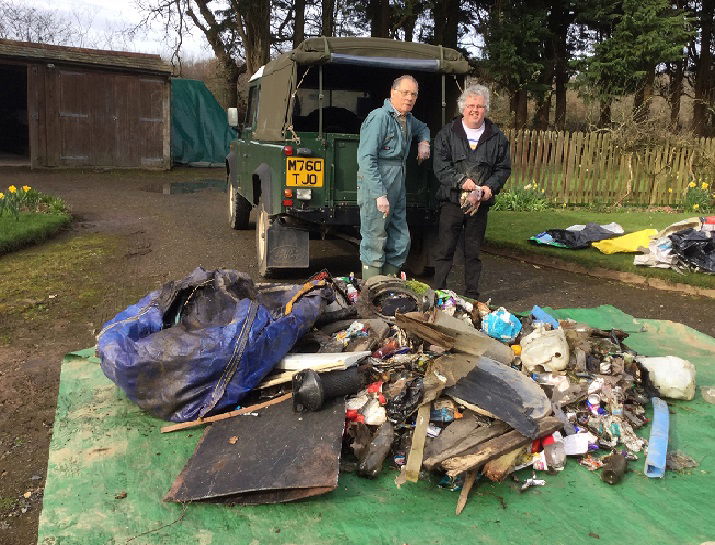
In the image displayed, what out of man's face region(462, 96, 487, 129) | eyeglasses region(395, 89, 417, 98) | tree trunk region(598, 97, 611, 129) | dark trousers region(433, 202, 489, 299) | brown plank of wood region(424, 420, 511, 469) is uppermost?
tree trunk region(598, 97, 611, 129)

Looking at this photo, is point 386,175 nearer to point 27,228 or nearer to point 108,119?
point 27,228

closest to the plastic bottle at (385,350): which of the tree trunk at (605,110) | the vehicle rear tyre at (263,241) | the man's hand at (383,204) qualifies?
the man's hand at (383,204)

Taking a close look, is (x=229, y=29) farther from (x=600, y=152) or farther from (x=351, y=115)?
(x=351, y=115)

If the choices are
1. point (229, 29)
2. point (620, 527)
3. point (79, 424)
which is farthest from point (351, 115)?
point (229, 29)

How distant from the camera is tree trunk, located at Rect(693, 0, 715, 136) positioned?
22609 mm

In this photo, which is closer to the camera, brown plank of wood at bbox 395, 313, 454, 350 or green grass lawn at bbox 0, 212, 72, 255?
brown plank of wood at bbox 395, 313, 454, 350

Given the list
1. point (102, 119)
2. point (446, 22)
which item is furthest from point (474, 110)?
point (102, 119)

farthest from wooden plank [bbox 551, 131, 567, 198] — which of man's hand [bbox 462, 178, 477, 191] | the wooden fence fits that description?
man's hand [bbox 462, 178, 477, 191]

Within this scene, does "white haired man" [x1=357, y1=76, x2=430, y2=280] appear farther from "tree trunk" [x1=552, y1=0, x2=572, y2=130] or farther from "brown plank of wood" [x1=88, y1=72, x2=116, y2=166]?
"brown plank of wood" [x1=88, y1=72, x2=116, y2=166]

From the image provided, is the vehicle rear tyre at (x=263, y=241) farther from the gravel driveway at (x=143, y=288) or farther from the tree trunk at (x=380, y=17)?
the tree trunk at (x=380, y=17)

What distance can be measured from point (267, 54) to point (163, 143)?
15.4ft

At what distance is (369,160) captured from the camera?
18.4 feet

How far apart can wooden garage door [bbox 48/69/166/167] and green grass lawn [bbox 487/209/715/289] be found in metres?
13.4

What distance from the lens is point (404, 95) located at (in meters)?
5.57
